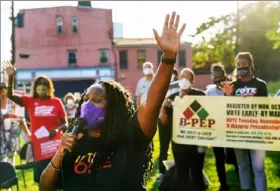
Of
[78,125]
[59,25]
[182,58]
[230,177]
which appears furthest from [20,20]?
[78,125]

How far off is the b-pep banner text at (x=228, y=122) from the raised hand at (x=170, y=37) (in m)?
3.55

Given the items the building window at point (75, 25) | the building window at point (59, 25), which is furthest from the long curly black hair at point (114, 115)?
the building window at point (59, 25)

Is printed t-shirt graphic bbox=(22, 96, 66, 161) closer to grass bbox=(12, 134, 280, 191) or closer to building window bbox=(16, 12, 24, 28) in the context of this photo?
grass bbox=(12, 134, 280, 191)

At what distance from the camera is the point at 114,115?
285 cm

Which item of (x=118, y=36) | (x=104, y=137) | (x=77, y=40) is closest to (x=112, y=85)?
(x=104, y=137)

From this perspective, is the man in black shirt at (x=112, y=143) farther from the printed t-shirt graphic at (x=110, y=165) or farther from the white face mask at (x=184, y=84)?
the white face mask at (x=184, y=84)

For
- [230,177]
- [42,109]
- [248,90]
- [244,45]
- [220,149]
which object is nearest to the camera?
[248,90]

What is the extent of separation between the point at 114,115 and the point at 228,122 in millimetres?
3892

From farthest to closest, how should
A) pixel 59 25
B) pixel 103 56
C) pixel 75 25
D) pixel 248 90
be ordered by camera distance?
pixel 59 25, pixel 75 25, pixel 103 56, pixel 248 90

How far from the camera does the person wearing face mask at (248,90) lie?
232 inches

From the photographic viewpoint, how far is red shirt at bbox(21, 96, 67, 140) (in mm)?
6824

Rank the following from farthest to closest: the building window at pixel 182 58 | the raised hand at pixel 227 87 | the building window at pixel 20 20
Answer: the building window at pixel 20 20 → the building window at pixel 182 58 → the raised hand at pixel 227 87

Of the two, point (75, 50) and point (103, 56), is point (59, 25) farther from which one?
point (103, 56)

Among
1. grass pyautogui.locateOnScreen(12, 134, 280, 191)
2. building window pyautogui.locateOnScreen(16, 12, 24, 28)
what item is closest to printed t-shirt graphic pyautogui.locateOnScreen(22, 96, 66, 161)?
grass pyautogui.locateOnScreen(12, 134, 280, 191)
